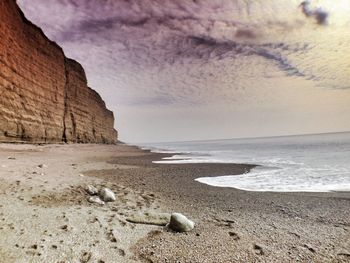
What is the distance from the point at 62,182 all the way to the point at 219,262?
6.29 meters

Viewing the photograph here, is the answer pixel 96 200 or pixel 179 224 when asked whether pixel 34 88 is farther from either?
pixel 179 224

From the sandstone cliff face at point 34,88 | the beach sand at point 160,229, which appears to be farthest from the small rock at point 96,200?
the sandstone cliff face at point 34,88

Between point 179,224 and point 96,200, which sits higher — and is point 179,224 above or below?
below

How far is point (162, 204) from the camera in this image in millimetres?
6887

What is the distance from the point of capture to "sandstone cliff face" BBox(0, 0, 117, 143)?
75.7 feet

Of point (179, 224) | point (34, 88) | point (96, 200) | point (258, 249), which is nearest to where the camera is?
point (258, 249)

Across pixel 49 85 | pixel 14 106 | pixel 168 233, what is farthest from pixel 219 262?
pixel 49 85

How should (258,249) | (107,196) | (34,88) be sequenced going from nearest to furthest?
1. (258,249)
2. (107,196)
3. (34,88)

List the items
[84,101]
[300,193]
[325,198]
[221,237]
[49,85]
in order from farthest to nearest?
[84,101] < [49,85] < [300,193] < [325,198] < [221,237]

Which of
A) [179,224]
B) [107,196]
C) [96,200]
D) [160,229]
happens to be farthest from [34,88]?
[179,224]

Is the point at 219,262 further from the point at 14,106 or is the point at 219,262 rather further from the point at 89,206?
the point at 14,106

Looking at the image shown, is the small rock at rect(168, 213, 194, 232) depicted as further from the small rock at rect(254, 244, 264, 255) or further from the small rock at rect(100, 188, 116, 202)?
the small rock at rect(100, 188, 116, 202)

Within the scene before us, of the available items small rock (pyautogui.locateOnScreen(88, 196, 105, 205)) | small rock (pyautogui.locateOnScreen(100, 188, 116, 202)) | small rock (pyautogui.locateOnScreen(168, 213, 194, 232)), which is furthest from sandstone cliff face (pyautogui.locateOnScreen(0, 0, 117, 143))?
small rock (pyautogui.locateOnScreen(168, 213, 194, 232))

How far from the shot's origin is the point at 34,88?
92.6 ft
